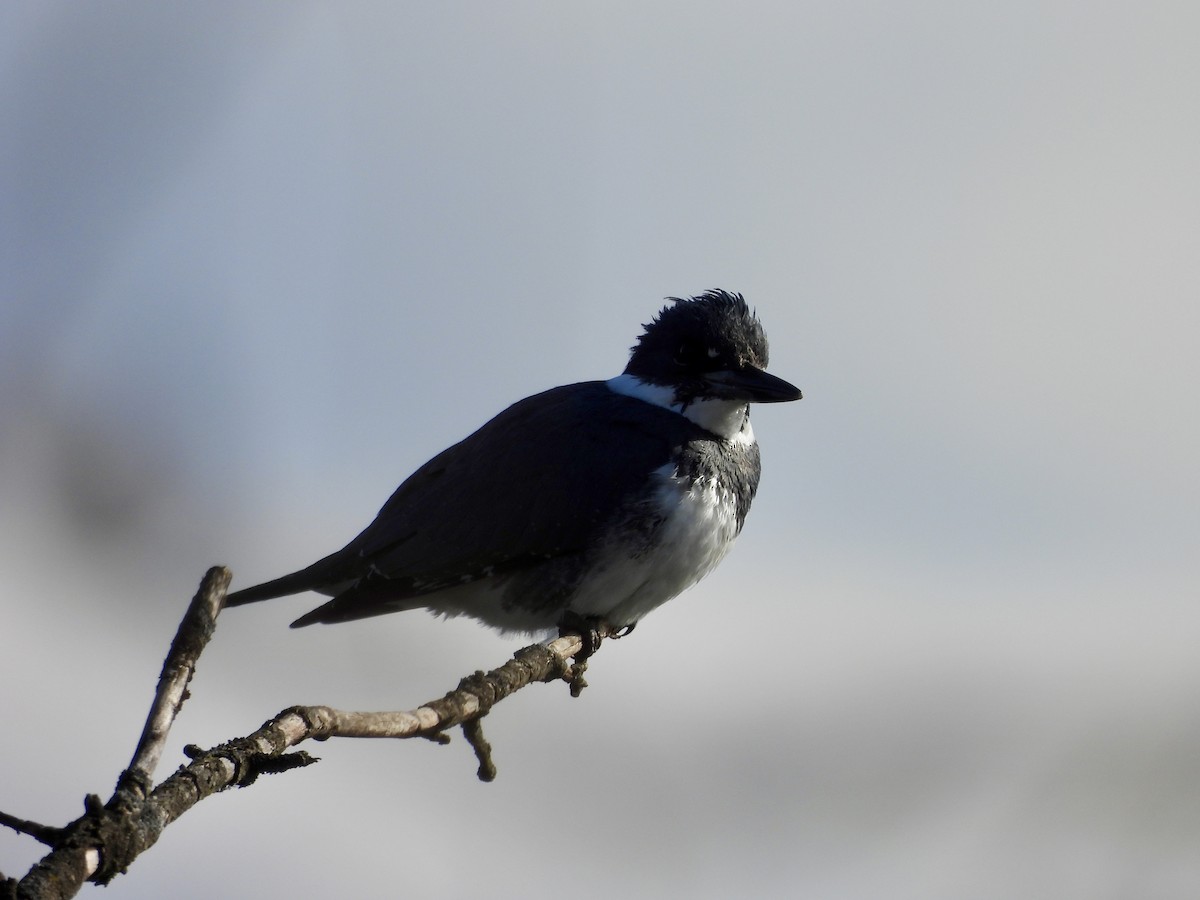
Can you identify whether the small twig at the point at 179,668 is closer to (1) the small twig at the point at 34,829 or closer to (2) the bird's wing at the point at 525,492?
(1) the small twig at the point at 34,829

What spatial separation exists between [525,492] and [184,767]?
3.40m

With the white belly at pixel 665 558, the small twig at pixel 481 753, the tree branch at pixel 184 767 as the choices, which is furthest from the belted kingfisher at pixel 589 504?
the tree branch at pixel 184 767

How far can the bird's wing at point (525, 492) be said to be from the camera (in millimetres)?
5336

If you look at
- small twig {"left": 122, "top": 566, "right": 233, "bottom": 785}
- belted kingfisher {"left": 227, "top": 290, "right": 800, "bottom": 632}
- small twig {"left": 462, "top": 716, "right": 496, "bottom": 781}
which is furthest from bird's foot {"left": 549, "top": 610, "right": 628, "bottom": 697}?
small twig {"left": 122, "top": 566, "right": 233, "bottom": 785}

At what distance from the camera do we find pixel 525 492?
18.1 feet

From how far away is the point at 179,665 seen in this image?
2186 millimetres

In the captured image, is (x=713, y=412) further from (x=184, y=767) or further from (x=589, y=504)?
(x=184, y=767)

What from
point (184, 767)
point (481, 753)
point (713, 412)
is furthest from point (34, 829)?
point (713, 412)

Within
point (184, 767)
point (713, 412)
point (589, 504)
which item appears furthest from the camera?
point (713, 412)

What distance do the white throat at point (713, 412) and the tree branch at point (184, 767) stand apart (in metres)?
2.78

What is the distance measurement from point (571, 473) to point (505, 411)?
77 centimetres

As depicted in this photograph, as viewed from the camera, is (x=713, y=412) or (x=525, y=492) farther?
(x=713, y=412)

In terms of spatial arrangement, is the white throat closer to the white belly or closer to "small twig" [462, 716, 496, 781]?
the white belly

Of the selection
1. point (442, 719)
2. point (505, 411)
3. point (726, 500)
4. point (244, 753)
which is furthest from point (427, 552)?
point (244, 753)
